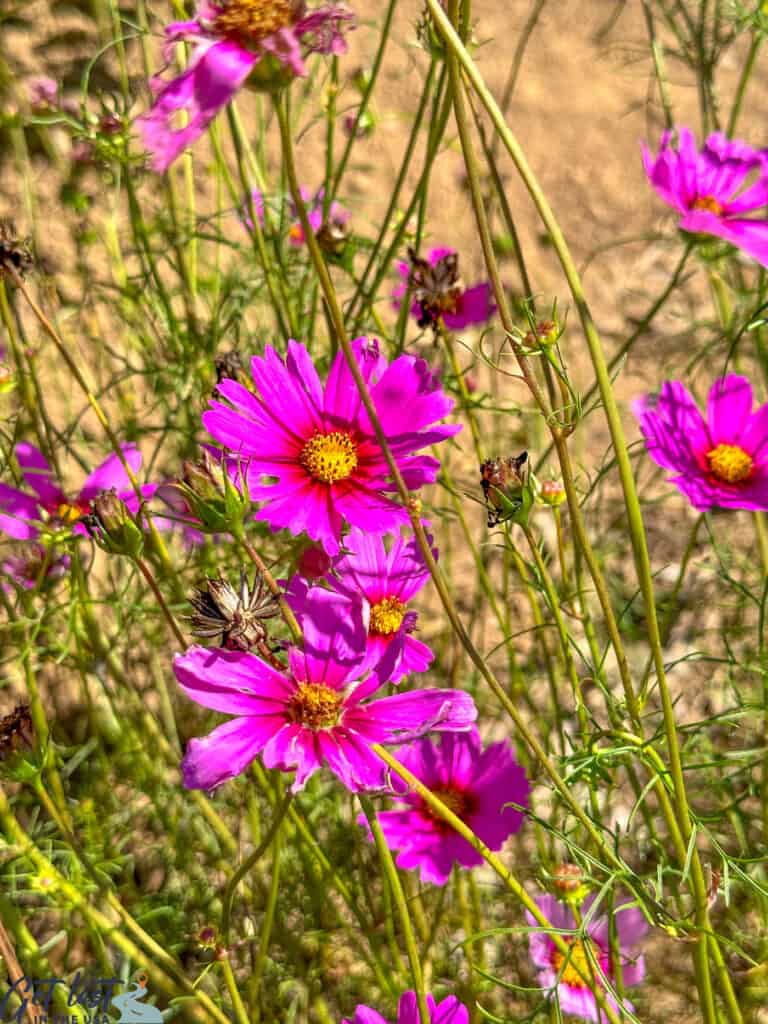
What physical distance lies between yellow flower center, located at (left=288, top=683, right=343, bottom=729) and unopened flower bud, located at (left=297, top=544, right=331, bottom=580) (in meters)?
0.07

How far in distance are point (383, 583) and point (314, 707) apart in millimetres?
173

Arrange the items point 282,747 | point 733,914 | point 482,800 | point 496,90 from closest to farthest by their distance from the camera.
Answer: point 282,747, point 482,800, point 733,914, point 496,90

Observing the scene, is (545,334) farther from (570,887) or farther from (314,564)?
(570,887)

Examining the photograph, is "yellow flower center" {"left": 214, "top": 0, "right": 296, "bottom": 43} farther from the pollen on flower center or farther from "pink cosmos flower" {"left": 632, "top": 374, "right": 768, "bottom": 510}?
the pollen on flower center

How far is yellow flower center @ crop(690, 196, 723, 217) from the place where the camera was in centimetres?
93

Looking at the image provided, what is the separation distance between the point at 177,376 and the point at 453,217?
0.83m

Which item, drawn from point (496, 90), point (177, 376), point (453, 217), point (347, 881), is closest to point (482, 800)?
point (347, 881)

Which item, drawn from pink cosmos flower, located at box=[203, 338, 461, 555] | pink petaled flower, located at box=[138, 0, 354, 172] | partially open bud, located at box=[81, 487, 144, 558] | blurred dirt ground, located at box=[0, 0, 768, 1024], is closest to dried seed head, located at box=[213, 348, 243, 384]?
pink cosmos flower, located at box=[203, 338, 461, 555]

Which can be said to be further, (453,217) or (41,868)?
(453,217)

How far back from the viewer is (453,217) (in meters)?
1.68

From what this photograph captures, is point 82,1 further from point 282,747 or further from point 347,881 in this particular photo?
point 282,747

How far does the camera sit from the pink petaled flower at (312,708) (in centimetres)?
48

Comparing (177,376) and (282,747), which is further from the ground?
(177,376)
